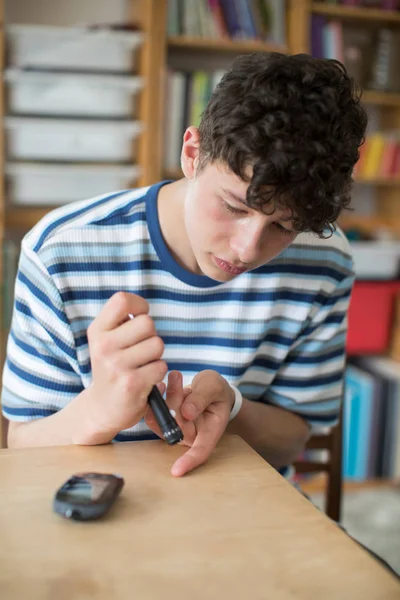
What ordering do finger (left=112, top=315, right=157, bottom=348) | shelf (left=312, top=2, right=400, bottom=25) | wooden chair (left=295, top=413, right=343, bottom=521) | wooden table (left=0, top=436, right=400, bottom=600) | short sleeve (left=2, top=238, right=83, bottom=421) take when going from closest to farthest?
wooden table (left=0, top=436, right=400, bottom=600) → finger (left=112, top=315, right=157, bottom=348) → short sleeve (left=2, top=238, right=83, bottom=421) → wooden chair (left=295, top=413, right=343, bottom=521) → shelf (left=312, top=2, right=400, bottom=25)

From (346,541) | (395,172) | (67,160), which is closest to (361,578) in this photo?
(346,541)

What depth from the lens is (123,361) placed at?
0.68 m

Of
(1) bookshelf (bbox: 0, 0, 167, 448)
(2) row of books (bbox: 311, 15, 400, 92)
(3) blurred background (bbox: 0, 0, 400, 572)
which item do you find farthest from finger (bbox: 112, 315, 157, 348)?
(2) row of books (bbox: 311, 15, 400, 92)

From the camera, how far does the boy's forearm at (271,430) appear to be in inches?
37.5

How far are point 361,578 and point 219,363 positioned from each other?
1.71 ft

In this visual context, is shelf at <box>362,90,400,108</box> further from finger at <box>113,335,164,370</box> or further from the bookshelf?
finger at <box>113,335,164,370</box>

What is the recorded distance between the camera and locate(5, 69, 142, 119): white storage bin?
1969mm

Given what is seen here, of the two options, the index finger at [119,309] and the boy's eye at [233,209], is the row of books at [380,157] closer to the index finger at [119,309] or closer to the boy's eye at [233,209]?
the boy's eye at [233,209]

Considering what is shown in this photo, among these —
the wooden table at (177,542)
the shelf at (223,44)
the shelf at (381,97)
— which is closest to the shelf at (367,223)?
the shelf at (381,97)

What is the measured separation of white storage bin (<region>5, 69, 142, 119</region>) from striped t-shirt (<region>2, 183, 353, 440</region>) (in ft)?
3.55

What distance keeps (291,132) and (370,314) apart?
1.65 meters

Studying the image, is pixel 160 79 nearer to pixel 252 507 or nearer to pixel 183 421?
pixel 183 421

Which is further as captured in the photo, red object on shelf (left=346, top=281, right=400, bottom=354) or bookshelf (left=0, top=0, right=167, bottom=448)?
red object on shelf (left=346, top=281, right=400, bottom=354)

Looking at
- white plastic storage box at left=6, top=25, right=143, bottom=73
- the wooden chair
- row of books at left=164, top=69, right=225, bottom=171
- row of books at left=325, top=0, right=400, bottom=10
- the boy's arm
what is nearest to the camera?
the boy's arm
